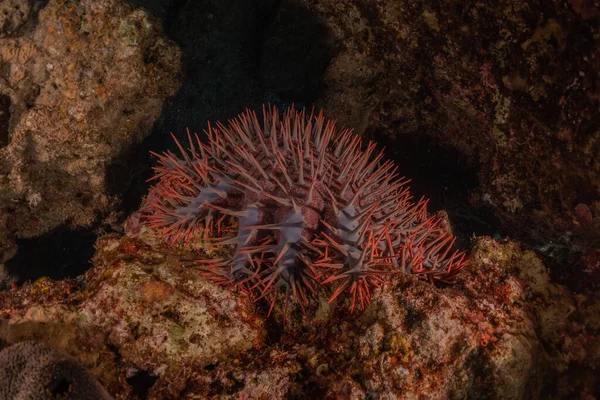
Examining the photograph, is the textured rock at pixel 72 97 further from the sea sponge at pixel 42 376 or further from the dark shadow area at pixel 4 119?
the sea sponge at pixel 42 376

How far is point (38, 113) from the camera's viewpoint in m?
4.75

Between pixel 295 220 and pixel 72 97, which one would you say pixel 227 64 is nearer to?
pixel 72 97

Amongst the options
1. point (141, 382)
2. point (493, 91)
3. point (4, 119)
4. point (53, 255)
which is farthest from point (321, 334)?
point (53, 255)

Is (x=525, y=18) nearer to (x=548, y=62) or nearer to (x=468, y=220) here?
(x=548, y=62)

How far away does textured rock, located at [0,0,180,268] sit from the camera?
183 inches

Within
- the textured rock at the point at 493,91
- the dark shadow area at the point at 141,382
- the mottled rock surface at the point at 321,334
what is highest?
the textured rock at the point at 493,91

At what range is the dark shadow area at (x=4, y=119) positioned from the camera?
4.65m

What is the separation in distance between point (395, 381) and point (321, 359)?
55 cm

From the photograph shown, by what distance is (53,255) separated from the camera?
6547 mm

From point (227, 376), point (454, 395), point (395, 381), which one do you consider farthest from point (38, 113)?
point (454, 395)

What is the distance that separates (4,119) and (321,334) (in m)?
4.40

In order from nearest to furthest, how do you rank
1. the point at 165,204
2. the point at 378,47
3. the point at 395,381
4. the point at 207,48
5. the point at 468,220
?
the point at 395,381, the point at 165,204, the point at 378,47, the point at 468,220, the point at 207,48

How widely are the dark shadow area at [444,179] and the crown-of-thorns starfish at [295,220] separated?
1.20 meters

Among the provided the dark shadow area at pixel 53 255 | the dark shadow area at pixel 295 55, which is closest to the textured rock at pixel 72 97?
the dark shadow area at pixel 53 255
